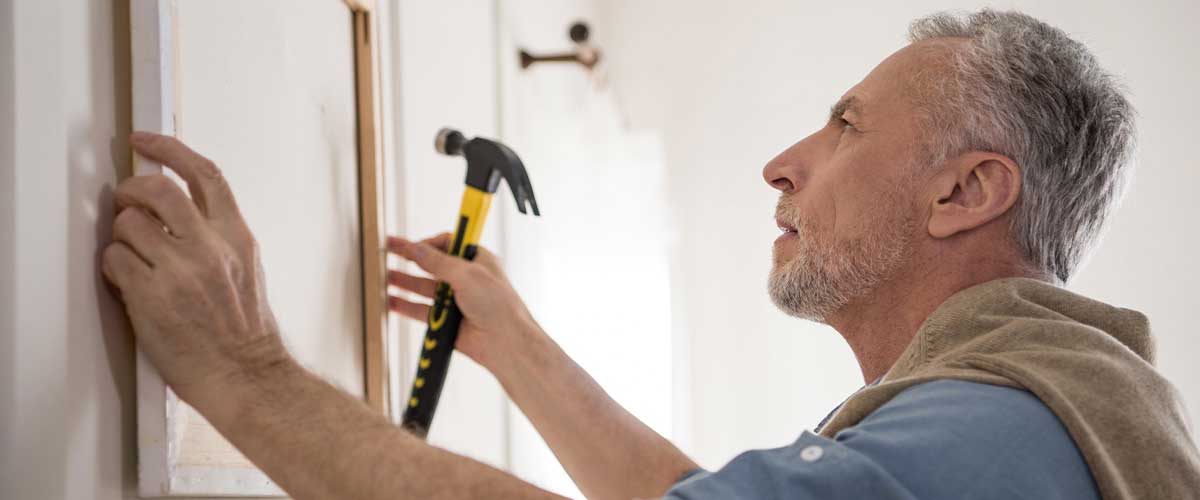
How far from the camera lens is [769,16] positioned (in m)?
2.94

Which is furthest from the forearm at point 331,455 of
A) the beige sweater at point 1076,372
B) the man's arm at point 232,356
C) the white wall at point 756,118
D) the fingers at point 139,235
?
the white wall at point 756,118

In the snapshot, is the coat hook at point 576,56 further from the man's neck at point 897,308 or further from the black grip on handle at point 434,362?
the man's neck at point 897,308

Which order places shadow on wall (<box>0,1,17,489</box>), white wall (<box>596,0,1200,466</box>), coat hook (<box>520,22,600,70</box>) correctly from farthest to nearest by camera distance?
white wall (<box>596,0,1200,466</box>) < coat hook (<box>520,22,600,70</box>) < shadow on wall (<box>0,1,17,489</box>)

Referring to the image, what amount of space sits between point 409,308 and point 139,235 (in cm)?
51

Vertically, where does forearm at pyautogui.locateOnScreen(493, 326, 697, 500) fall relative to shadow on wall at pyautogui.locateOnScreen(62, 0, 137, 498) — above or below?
below

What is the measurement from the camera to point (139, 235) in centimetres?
69

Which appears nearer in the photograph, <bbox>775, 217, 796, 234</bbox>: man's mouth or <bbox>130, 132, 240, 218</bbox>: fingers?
<bbox>130, 132, 240, 218</bbox>: fingers

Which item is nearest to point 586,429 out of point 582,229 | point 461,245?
point 461,245

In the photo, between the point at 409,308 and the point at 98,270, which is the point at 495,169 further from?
the point at 98,270

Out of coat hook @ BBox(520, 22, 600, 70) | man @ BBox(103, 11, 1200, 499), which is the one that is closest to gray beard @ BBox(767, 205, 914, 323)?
man @ BBox(103, 11, 1200, 499)

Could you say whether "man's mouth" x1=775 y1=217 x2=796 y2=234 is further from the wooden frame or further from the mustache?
the wooden frame

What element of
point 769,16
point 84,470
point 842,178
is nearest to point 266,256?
point 84,470

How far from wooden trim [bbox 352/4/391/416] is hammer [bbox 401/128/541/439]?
0.15ft

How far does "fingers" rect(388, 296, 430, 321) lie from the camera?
118 centimetres
